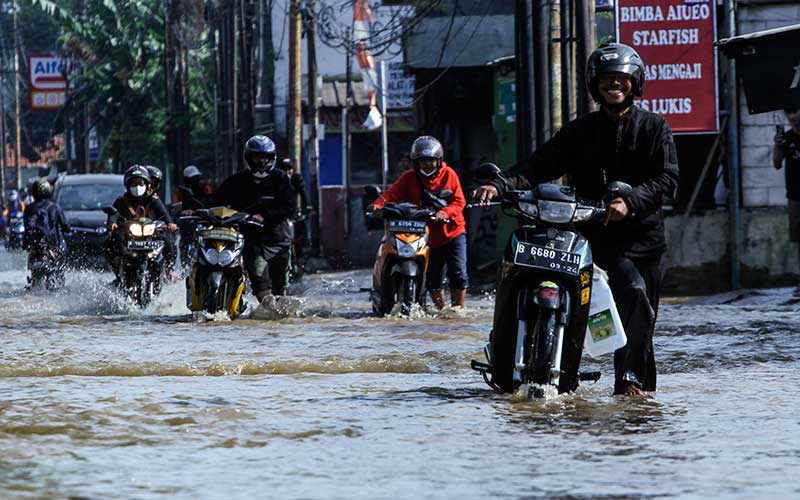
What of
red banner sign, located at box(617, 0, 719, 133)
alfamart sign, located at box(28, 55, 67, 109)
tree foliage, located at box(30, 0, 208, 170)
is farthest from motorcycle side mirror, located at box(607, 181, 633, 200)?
alfamart sign, located at box(28, 55, 67, 109)

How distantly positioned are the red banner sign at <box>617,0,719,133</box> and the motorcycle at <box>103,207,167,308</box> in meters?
5.35

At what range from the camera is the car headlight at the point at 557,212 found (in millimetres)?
7047

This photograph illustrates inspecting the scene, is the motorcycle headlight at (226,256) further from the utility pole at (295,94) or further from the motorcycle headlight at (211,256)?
the utility pole at (295,94)

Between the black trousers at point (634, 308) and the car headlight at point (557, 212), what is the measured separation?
0.48 m

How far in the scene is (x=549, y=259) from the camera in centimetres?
702

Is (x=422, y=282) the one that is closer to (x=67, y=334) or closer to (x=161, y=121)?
(x=67, y=334)

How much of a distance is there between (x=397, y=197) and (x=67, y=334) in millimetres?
3285

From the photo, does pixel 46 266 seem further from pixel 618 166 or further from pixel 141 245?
pixel 618 166

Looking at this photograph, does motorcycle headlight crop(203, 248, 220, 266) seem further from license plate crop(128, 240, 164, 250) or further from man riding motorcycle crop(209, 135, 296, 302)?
license plate crop(128, 240, 164, 250)

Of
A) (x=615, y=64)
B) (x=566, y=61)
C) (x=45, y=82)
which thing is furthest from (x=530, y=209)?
(x=45, y=82)

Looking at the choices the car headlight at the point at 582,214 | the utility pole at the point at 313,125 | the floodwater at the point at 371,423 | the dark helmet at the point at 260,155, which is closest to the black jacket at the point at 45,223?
the dark helmet at the point at 260,155

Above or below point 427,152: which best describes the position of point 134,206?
below

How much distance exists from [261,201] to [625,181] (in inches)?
259

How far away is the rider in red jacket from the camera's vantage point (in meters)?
13.8
